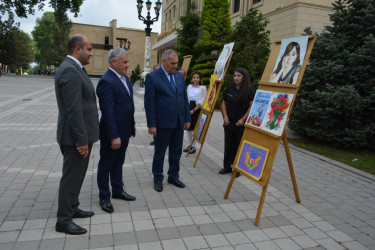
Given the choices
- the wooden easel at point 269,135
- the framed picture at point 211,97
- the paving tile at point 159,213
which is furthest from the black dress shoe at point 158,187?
the framed picture at point 211,97

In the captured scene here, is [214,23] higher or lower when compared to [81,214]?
higher

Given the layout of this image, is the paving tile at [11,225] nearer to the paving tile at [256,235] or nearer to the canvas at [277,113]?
the paving tile at [256,235]

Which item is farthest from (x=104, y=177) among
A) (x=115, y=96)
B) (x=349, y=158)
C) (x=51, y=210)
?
(x=349, y=158)

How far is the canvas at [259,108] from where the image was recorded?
384 centimetres

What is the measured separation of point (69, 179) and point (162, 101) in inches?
68.0

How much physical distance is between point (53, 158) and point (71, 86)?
353 centimetres

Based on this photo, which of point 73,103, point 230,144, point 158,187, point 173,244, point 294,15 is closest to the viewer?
point 73,103

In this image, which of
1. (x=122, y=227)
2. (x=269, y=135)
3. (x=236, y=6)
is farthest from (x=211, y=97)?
(x=236, y=6)

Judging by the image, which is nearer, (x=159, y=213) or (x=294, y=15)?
(x=159, y=213)

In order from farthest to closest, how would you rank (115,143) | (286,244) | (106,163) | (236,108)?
(236,108)
(106,163)
(115,143)
(286,244)

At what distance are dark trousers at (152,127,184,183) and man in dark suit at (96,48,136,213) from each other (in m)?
0.61

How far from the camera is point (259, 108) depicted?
395cm

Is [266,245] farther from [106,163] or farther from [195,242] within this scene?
[106,163]

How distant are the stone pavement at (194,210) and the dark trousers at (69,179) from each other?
251mm
